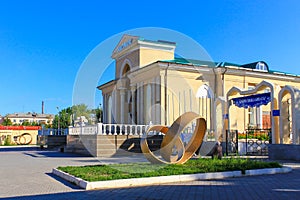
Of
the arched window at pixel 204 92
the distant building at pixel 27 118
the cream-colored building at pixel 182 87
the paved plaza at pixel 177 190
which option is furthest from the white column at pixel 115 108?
the distant building at pixel 27 118

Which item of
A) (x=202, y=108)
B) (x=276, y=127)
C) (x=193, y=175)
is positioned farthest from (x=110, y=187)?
(x=202, y=108)

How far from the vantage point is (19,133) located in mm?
52094

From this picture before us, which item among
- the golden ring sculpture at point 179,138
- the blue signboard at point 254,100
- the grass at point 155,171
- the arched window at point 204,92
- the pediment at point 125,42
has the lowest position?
the grass at point 155,171

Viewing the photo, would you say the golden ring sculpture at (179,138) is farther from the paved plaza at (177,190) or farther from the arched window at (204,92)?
the arched window at (204,92)

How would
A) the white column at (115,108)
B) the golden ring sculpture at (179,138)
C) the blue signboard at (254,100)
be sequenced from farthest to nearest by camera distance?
the white column at (115,108) → the blue signboard at (254,100) → the golden ring sculpture at (179,138)

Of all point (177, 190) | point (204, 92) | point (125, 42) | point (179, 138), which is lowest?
point (177, 190)

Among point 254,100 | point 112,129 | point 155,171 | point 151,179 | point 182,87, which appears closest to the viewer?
point 151,179

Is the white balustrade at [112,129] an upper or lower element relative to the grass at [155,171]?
upper

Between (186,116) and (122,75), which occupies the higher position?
(122,75)

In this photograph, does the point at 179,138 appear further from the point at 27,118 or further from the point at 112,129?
the point at 27,118

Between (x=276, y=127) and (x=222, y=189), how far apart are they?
10220mm

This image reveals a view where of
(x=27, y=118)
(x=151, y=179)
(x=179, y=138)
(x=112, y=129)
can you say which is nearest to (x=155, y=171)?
(x=151, y=179)

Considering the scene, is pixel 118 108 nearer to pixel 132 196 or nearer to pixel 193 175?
A: pixel 193 175

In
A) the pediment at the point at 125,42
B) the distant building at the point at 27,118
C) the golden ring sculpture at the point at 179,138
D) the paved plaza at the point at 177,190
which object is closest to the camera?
the paved plaza at the point at 177,190
